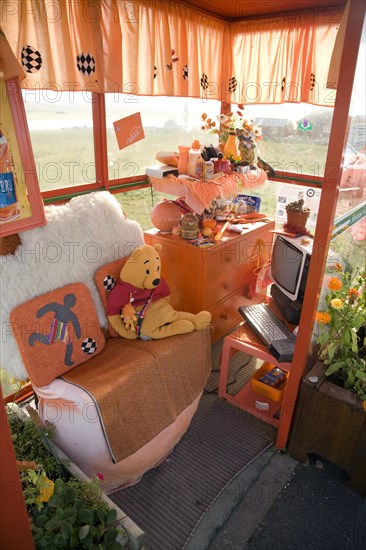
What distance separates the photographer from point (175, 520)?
1.55m

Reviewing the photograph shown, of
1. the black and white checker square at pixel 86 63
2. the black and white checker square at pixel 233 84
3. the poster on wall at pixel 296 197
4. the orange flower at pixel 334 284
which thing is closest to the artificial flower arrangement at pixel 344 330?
the orange flower at pixel 334 284

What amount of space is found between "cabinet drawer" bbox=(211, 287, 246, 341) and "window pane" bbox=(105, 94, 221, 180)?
1053 mm

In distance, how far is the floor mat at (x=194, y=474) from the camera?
1.53 m

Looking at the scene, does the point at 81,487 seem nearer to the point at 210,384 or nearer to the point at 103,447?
the point at 103,447

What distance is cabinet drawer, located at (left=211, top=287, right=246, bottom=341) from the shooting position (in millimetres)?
2557

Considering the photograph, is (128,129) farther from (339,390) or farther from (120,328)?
(339,390)

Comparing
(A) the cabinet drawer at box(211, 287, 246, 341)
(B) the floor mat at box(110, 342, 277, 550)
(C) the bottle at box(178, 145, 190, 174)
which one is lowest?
(B) the floor mat at box(110, 342, 277, 550)

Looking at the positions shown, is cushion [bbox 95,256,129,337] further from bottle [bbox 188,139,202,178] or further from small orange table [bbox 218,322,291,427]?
bottle [bbox 188,139,202,178]

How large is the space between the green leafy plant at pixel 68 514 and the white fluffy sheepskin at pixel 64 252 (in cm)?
58

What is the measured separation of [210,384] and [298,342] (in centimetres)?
87

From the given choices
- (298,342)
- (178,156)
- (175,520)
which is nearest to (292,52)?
(178,156)

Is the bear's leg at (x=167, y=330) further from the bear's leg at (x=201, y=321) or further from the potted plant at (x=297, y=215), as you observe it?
the potted plant at (x=297, y=215)

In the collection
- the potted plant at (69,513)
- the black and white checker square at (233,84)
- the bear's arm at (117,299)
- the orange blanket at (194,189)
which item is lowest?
the potted plant at (69,513)

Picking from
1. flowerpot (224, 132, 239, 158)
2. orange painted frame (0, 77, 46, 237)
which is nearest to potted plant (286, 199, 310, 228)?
flowerpot (224, 132, 239, 158)
